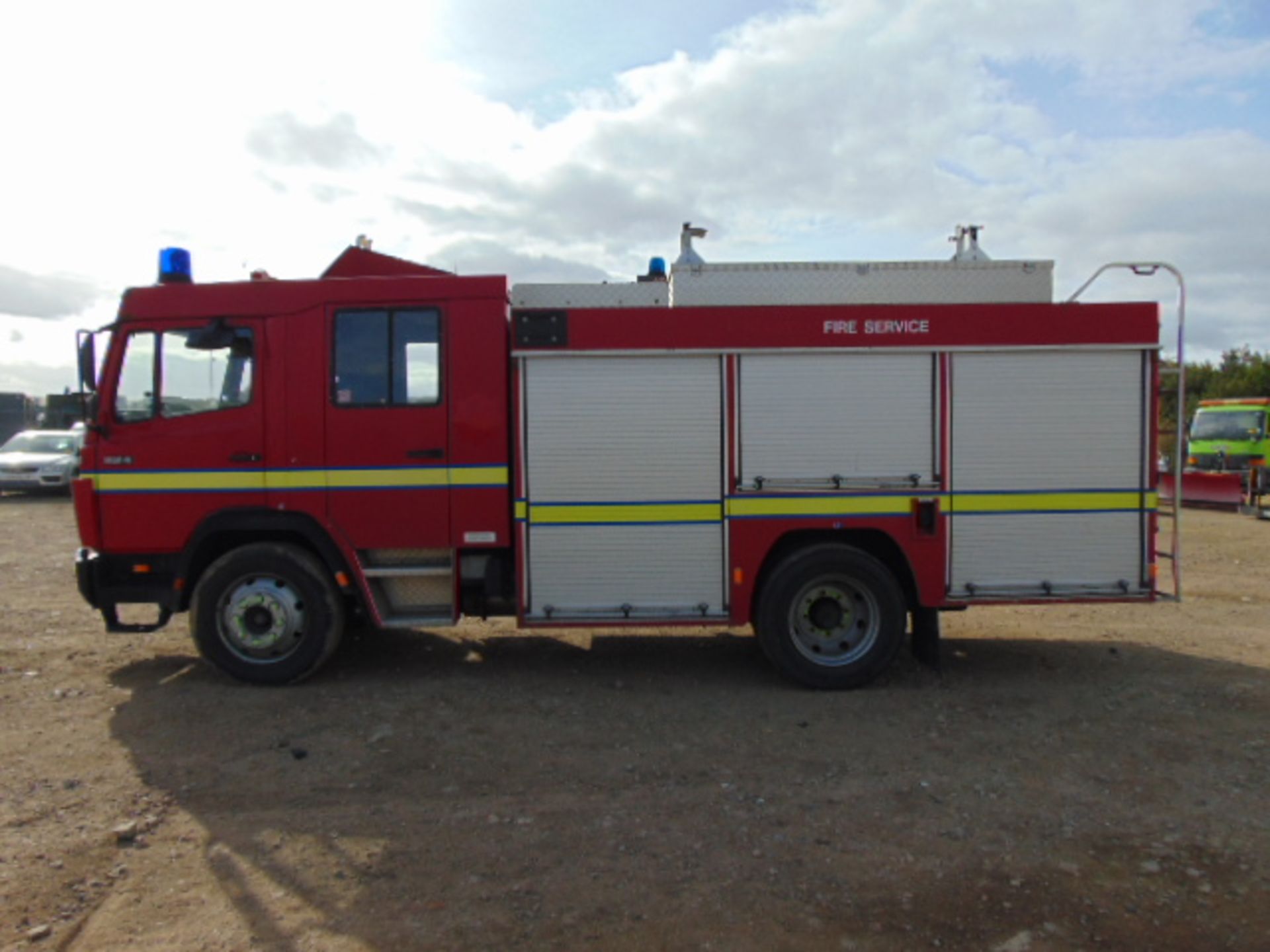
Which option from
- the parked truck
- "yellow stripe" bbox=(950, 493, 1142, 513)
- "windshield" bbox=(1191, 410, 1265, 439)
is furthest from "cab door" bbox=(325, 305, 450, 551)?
"windshield" bbox=(1191, 410, 1265, 439)

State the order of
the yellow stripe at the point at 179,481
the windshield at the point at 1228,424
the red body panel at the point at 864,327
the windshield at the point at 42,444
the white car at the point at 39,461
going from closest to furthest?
the red body panel at the point at 864,327 → the yellow stripe at the point at 179,481 → the white car at the point at 39,461 → the windshield at the point at 42,444 → the windshield at the point at 1228,424

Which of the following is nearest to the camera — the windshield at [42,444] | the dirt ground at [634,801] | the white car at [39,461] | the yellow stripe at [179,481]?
the dirt ground at [634,801]

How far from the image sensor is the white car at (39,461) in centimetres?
1889

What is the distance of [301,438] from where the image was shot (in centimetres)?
589

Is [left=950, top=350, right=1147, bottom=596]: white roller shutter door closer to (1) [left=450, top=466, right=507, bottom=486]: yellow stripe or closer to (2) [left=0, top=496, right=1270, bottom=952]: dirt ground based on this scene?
(2) [left=0, top=496, right=1270, bottom=952]: dirt ground

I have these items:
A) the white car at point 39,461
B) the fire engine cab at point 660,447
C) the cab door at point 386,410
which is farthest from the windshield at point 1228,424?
the white car at point 39,461

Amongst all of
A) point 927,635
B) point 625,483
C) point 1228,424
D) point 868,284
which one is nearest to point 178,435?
point 625,483

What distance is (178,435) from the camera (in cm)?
595

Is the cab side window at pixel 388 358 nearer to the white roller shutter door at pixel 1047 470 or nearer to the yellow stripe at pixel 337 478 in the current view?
the yellow stripe at pixel 337 478

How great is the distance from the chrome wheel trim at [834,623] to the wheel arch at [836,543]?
0.89 ft

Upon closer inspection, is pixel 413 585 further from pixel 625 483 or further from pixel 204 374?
pixel 204 374

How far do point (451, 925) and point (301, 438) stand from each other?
3.66 m

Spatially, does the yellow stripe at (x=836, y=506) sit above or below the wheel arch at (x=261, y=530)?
above

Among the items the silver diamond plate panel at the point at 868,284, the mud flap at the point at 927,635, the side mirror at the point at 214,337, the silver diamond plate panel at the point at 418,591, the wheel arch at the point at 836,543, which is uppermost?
the silver diamond plate panel at the point at 868,284
